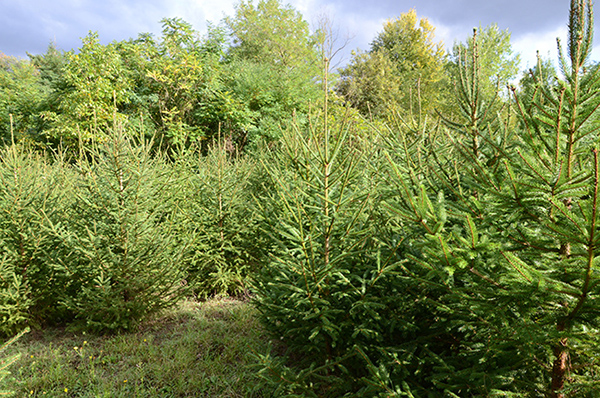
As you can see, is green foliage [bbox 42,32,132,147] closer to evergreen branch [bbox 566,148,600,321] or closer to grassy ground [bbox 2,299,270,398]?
grassy ground [bbox 2,299,270,398]

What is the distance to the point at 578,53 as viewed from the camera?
58.4 inches

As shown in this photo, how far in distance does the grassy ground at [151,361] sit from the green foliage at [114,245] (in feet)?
1.35

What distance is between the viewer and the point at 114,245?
4.30 metres

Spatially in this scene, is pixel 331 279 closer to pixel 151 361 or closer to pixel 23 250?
pixel 151 361

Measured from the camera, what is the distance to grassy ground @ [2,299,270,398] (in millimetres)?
3645

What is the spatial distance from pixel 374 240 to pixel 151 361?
10.7ft

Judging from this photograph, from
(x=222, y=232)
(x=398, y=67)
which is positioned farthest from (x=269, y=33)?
(x=222, y=232)

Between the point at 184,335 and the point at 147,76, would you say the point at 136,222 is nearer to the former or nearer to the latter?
the point at 184,335

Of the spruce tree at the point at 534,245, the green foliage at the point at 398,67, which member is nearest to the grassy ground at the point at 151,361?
the spruce tree at the point at 534,245

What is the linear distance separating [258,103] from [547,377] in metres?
16.5

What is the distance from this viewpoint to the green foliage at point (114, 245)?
169 inches

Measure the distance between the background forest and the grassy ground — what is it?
0.97 ft

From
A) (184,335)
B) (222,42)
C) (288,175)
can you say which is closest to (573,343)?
(288,175)

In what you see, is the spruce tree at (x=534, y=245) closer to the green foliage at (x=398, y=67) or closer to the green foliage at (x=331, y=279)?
the green foliage at (x=331, y=279)
